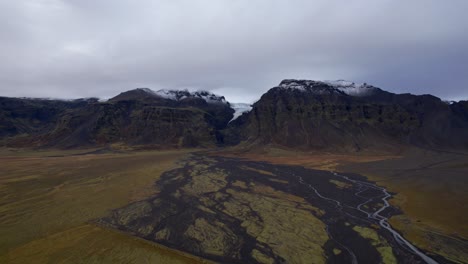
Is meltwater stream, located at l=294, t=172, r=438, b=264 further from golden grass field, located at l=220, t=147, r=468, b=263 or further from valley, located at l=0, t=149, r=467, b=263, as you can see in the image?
golden grass field, located at l=220, t=147, r=468, b=263

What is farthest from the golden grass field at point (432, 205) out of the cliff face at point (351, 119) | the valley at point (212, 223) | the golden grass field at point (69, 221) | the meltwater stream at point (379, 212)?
the cliff face at point (351, 119)

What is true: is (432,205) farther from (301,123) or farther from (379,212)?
(301,123)

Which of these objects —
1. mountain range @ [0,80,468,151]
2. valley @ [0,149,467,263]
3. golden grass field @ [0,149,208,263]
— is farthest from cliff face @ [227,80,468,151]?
golden grass field @ [0,149,208,263]

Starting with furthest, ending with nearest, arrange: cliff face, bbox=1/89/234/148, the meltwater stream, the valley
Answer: cliff face, bbox=1/89/234/148, the meltwater stream, the valley

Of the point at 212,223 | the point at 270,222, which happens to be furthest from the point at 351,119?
the point at 212,223

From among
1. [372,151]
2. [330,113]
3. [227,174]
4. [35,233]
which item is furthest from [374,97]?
[35,233]

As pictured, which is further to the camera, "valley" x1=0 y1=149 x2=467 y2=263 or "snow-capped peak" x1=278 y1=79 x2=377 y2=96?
"snow-capped peak" x1=278 y1=79 x2=377 y2=96

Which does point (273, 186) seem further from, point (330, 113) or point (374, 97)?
point (374, 97)
